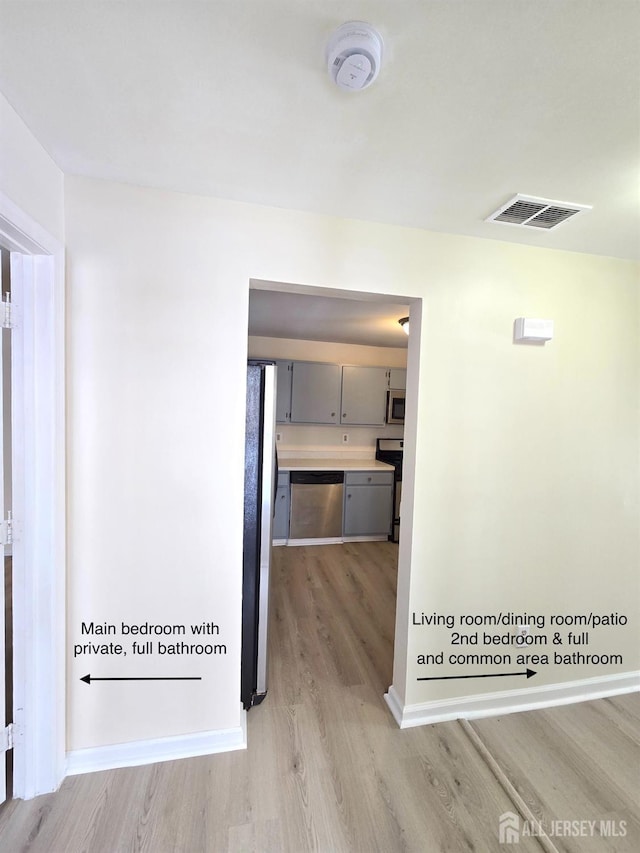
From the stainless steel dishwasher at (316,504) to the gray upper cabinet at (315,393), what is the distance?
0.72 metres

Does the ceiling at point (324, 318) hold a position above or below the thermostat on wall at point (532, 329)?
above

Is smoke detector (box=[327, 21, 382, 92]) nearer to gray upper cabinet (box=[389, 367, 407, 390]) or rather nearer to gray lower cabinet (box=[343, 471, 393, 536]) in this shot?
gray lower cabinet (box=[343, 471, 393, 536])

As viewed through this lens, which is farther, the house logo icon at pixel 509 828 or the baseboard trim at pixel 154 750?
the baseboard trim at pixel 154 750

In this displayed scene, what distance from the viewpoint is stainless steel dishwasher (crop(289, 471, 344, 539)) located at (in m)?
4.12

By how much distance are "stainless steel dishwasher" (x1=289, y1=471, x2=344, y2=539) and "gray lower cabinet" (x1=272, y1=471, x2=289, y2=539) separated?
57 millimetres

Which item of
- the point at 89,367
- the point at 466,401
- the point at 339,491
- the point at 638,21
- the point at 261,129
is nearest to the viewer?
the point at 638,21

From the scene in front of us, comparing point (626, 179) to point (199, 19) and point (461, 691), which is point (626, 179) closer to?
point (199, 19)

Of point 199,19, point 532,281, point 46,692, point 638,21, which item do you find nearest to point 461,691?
point 46,692

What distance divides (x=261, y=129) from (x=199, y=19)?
336 millimetres

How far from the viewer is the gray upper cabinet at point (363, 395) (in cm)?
454

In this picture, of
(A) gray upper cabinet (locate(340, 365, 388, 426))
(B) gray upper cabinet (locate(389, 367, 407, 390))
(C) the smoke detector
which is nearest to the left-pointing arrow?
(C) the smoke detector

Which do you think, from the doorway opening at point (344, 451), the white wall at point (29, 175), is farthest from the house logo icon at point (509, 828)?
the white wall at point (29, 175)

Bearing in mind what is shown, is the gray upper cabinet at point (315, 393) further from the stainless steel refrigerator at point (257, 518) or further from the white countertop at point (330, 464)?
the stainless steel refrigerator at point (257, 518)

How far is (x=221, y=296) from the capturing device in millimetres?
1545
